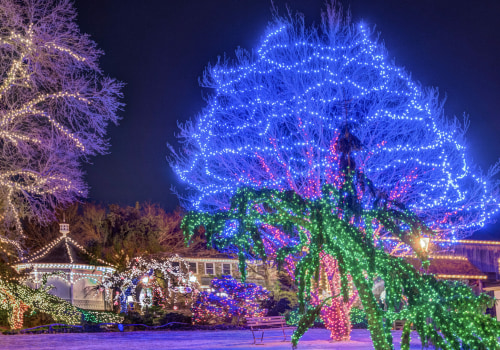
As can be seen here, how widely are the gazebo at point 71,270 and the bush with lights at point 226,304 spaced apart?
546cm

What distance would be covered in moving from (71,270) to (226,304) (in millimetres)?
7819

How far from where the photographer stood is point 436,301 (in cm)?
621

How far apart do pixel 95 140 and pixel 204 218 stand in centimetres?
1221

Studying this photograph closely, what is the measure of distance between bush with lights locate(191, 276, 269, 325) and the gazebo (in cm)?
546

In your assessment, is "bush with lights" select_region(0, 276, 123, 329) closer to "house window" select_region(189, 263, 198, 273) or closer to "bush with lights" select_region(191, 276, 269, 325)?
"bush with lights" select_region(191, 276, 269, 325)

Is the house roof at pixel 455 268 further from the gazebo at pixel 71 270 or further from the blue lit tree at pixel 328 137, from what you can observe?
the gazebo at pixel 71 270

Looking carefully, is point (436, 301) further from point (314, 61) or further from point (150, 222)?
point (150, 222)

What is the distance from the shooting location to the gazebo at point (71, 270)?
1052 inches

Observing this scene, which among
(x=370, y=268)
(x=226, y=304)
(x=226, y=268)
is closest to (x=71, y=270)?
(x=226, y=304)

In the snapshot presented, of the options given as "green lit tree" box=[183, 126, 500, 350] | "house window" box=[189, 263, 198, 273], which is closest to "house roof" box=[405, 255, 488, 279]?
"house window" box=[189, 263, 198, 273]

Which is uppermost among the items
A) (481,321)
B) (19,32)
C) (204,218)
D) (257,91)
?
(19,32)

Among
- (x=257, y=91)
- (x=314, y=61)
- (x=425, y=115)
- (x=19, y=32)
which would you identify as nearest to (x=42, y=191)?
(x=19, y=32)

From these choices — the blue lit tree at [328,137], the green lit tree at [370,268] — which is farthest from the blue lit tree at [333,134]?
the green lit tree at [370,268]

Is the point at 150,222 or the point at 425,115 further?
the point at 150,222
